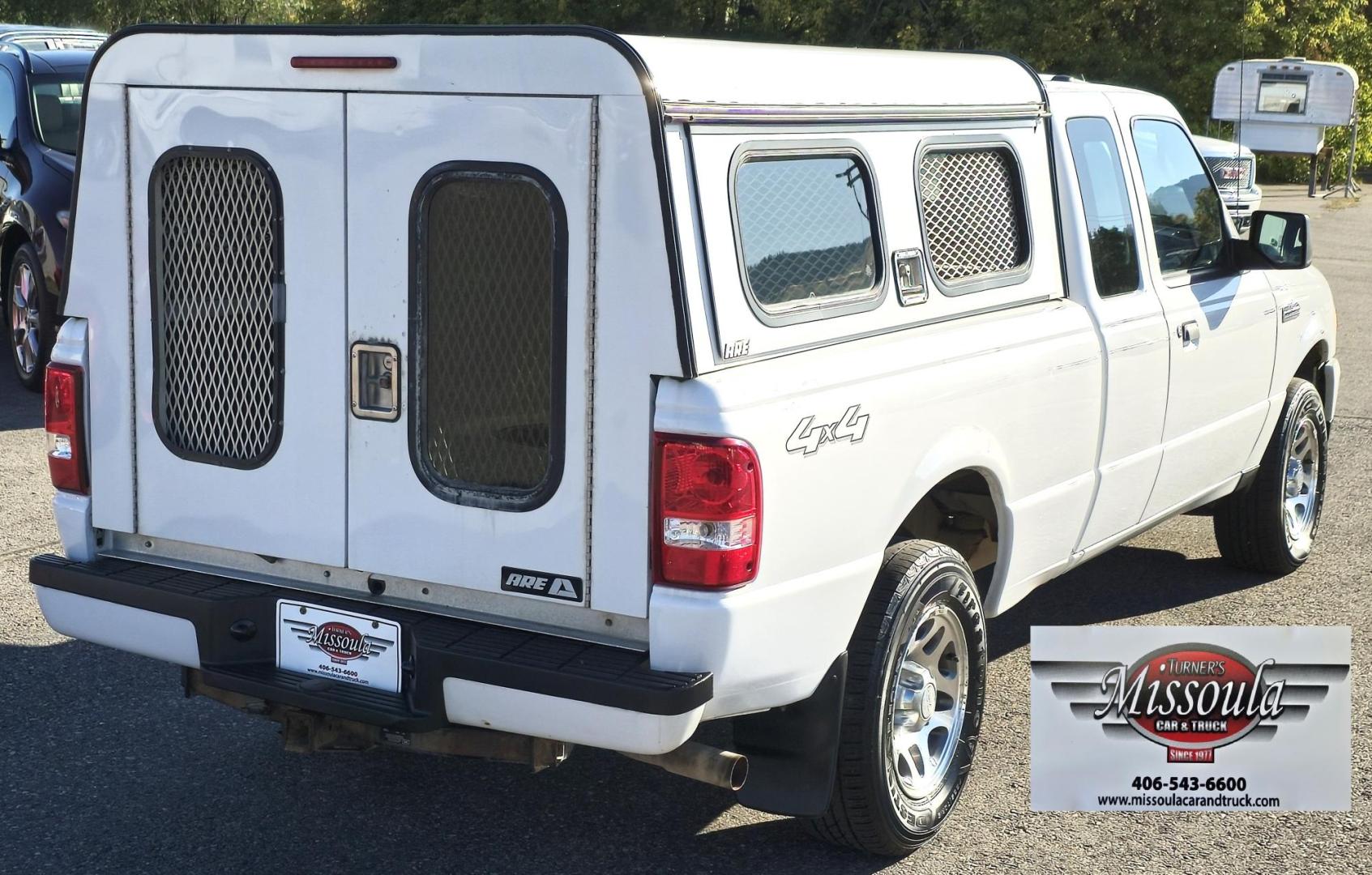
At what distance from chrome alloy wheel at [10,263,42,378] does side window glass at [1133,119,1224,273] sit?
→ 7191 millimetres

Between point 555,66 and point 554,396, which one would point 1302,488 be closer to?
point 554,396

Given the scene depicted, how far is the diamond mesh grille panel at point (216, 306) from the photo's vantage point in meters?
3.99

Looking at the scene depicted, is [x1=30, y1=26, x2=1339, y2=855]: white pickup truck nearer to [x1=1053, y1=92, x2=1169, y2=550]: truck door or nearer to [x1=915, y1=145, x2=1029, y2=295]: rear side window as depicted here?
[x1=915, y1=145, x2=1029, y2=295]: rear side window

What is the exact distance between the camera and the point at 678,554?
3.49 m

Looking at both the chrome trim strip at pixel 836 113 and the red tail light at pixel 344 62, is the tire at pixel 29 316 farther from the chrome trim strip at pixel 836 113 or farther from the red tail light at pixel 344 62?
the chrome trim strip at pixel 836 113

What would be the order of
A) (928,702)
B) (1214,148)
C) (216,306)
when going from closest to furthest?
(216,306)
(928,702)
(1214,148)

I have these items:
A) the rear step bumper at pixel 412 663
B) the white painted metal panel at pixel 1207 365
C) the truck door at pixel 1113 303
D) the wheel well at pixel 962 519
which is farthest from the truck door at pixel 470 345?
the white painted metal panel at pixel 1207 365

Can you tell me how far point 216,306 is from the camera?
409 centimetres

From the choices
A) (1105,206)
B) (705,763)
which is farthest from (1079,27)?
(705,763)

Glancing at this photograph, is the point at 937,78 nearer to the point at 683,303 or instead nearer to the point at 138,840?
the point at 683,303

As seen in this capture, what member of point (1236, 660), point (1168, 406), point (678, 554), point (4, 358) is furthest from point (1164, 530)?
point (4, 358)

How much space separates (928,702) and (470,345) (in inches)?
64.0

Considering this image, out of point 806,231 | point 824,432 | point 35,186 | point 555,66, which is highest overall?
point 555,66

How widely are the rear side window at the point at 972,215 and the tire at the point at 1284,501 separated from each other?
2.40m
